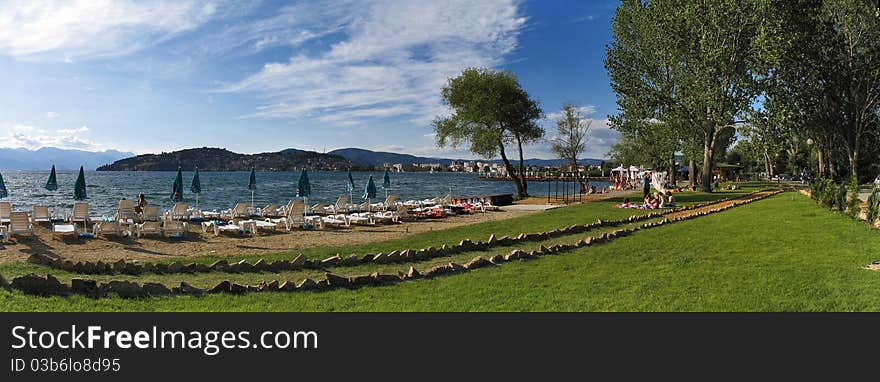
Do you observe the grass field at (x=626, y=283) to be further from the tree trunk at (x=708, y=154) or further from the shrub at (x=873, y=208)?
the tree trunk at (x=708, y=154)

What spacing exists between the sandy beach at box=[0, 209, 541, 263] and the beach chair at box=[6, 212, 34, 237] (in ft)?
0.75

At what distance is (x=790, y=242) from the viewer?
1204 centimetres

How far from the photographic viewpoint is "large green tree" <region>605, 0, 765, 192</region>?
3128 centimetres

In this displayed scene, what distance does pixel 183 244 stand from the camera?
1578cm

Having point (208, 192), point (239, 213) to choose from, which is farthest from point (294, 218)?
point (208, 192)

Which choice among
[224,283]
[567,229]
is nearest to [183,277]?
[224,283]

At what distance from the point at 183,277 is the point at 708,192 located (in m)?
33.4

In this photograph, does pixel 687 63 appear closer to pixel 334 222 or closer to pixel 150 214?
pixel 334 222

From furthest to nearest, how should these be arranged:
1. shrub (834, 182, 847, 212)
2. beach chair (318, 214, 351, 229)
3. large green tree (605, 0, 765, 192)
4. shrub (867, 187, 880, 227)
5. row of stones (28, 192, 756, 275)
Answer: large green tree (605, 0, 765, 192) → beach chair (318, 214, 351, 229) → shrub (834, 182, 847, 212) → shrub (867, 187, 880, 227) → row of stones (28, 192, 756, 275)

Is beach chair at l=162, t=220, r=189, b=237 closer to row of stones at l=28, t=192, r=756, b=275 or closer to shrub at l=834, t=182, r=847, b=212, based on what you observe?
row of stones at l=28, t=192, r=756, b=275

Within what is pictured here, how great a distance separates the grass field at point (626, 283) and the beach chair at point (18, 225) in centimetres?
620

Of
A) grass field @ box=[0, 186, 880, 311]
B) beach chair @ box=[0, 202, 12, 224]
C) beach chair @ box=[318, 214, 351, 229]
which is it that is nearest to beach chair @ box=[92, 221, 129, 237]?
beach chair @ box=[0, 202, 12, 224]
